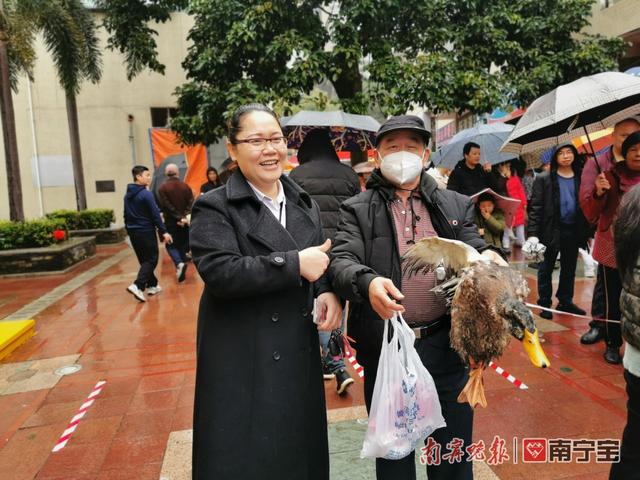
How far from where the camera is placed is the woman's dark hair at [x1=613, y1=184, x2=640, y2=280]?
1.86 m

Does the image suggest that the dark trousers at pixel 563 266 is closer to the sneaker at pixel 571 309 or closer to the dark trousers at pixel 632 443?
the sneaker at pixel 571 309

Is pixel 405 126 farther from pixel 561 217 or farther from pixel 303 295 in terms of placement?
pixel 561 217

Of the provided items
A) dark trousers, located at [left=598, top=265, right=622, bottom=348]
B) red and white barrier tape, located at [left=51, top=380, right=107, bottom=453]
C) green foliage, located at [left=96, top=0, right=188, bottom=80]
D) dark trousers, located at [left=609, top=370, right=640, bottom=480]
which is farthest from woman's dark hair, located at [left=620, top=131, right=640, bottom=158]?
green foliage, located at [left=96, top=0, right=188, bottom=80]

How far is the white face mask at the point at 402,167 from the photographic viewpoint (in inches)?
77.9

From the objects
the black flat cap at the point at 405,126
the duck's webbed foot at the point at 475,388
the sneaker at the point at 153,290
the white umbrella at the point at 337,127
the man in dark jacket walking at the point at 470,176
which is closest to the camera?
the duck's webbed foot at the point at 475,388

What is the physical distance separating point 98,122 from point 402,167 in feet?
59.9

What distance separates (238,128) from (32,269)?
928 centimetres

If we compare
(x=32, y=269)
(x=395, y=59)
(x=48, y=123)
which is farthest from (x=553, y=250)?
(x=48, y=123)

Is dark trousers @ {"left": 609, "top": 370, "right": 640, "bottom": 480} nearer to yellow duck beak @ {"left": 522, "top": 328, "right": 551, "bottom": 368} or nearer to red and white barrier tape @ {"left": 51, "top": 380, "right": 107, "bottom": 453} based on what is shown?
yellow duck beak @ {"left": 522, "top": 328, "right": 551, "bottom": 368}

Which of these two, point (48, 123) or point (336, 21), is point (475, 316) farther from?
point (48, 123)

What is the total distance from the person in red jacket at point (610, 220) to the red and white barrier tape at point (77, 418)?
4.20m

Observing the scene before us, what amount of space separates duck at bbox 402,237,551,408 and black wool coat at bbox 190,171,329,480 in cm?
53

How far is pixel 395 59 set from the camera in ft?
29.0

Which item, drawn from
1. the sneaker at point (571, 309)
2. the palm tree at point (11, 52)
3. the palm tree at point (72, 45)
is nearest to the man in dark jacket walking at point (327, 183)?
the sneaker at point (571, 309)
